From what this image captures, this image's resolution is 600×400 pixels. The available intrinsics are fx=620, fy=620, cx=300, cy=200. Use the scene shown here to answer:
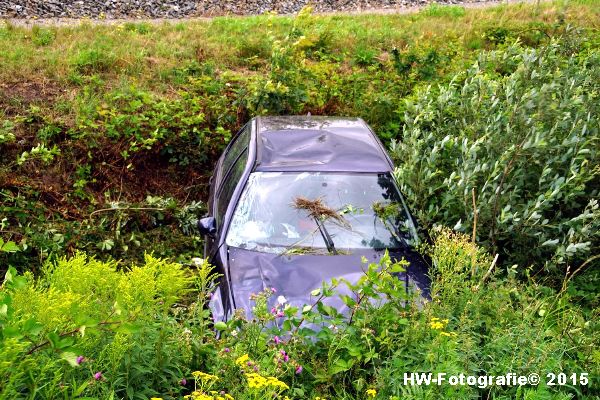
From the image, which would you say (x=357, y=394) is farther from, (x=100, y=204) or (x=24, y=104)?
(x=24, y=104)

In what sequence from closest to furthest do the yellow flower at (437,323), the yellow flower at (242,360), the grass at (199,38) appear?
the yellow flower at (242,360)
the yellow flower at (437,323)
the grass at (199,38)

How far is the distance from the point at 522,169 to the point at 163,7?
1260 centimetres

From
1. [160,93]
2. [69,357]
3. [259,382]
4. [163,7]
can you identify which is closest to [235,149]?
[160,93]

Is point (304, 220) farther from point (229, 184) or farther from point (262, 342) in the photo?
point (262, 342)

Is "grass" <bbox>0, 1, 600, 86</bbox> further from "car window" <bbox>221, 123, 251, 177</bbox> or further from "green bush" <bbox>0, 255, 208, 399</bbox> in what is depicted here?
"green bush" <bbox>0, 255, 208, 399</bbox>

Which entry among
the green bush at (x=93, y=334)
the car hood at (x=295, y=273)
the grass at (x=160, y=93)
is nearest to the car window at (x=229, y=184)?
the car hood at (x=295, y=273)

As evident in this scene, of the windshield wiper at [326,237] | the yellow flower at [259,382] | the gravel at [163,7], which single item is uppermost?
the gravel at [163,7]

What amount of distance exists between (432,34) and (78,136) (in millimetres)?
7903

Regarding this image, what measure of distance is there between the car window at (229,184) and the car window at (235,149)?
152 mm

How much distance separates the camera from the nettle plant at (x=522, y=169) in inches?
194

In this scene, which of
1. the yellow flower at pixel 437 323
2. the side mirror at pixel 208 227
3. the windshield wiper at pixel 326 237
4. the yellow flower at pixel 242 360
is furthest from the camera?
the side mirror at pixel 208 227

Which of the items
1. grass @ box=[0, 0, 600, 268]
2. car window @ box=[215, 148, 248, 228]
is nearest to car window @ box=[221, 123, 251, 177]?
car window @ box=[215, 148, 248, 228]

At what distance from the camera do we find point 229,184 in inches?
230

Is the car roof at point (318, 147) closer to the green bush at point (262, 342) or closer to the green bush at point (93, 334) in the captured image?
the green bush at point (262, 342)
